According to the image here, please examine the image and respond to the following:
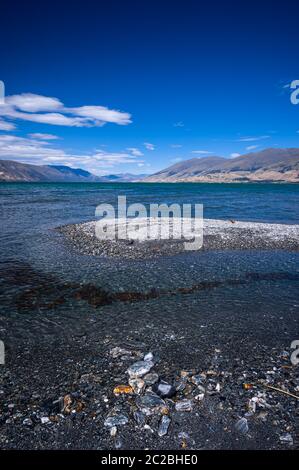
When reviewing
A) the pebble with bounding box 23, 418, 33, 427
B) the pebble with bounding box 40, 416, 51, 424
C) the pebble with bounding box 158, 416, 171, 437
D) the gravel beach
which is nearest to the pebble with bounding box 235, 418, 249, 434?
the gravel beach

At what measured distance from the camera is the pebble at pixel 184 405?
6.50 m

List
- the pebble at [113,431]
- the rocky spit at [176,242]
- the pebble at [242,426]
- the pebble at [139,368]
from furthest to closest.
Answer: the rocky spit at [176,242], the pebble at [139,368], the pebble at [242,426], the pebble at [113,431]

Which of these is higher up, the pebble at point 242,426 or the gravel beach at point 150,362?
the gravel beach at point 150,362

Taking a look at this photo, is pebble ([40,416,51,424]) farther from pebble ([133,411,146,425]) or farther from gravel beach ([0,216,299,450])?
pebble ([133,411,146,425])

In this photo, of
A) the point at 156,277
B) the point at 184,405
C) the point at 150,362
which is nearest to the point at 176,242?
the point at 156,277

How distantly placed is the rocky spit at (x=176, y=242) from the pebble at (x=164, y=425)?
13154 millimetres

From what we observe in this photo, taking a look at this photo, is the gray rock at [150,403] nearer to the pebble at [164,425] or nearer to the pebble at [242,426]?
the pebble at [164,425]

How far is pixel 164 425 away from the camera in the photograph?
238 inches

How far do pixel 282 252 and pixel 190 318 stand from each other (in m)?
13.1

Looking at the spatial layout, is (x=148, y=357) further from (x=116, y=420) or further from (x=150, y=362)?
(x=116, y=420)

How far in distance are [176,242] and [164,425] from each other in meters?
17.3

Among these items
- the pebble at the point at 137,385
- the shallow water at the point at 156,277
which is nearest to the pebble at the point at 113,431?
the pebble at the point at 137,385
